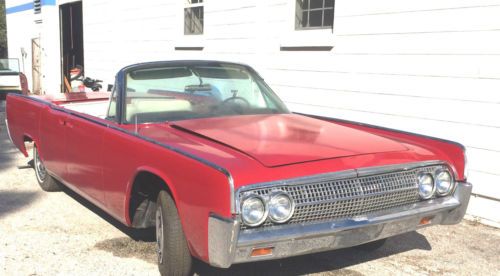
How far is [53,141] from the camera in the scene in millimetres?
5043

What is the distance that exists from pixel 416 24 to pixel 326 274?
316 cm

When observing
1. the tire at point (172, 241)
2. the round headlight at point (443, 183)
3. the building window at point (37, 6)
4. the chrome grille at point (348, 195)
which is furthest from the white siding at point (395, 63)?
the building window at point (37, 6)

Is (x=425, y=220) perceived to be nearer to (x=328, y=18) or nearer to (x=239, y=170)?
(x=239, y=170)

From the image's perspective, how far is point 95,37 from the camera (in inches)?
526

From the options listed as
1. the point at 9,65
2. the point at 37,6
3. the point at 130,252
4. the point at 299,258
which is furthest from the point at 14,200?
the point at 9,65

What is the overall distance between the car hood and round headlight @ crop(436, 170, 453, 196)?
29 centimetres

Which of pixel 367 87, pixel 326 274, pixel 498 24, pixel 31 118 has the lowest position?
pixel 326 274

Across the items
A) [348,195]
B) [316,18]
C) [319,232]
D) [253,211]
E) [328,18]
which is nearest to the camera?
[253,211]

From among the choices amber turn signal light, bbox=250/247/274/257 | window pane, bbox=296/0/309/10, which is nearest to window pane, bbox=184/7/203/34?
window pane, bbox=296/0/309/10

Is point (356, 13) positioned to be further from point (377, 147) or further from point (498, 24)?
point (377, 147)

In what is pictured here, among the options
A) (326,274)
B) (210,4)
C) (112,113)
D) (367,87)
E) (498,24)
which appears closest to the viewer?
(326,274)

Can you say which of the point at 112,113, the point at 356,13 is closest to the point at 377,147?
the point at 112,113

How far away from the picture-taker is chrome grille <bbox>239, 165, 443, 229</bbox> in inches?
117

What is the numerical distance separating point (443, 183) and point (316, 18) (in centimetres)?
407
